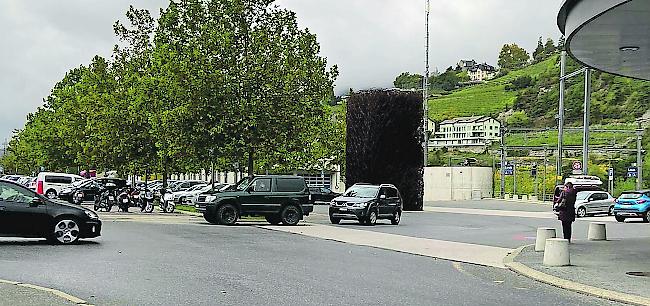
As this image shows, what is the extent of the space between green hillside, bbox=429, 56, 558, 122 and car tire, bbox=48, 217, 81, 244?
90702mm

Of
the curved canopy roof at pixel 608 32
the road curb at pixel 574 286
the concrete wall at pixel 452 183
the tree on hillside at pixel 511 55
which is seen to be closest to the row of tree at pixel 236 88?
the curved canopy roof at pixel 608 32

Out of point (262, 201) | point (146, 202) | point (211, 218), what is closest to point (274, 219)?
point (262, 201)

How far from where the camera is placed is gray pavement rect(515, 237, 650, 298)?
13664 millimetres

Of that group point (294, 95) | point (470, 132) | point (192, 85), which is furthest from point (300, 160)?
point (470, 132)

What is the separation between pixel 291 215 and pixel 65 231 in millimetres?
12175

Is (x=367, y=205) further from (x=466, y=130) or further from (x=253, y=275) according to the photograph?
(x=466, y=130)

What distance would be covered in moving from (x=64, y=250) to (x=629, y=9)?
11.6 m

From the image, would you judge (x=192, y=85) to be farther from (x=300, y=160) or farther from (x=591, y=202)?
(x=591, y=202)

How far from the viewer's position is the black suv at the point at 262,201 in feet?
95.0

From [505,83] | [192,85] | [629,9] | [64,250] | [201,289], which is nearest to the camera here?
[201,289]

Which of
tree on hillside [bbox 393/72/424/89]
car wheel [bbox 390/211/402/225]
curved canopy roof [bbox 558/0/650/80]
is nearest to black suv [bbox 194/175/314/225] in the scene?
car wheel [bbox 390/211/402/225]

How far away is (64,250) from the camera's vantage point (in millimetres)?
17141

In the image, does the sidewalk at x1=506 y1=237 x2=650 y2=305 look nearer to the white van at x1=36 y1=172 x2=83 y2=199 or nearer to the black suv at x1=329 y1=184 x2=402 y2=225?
the black suv at x1=329 y1=184 x2=402 y2=225

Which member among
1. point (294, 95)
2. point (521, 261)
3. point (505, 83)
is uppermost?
point (505, 83)
